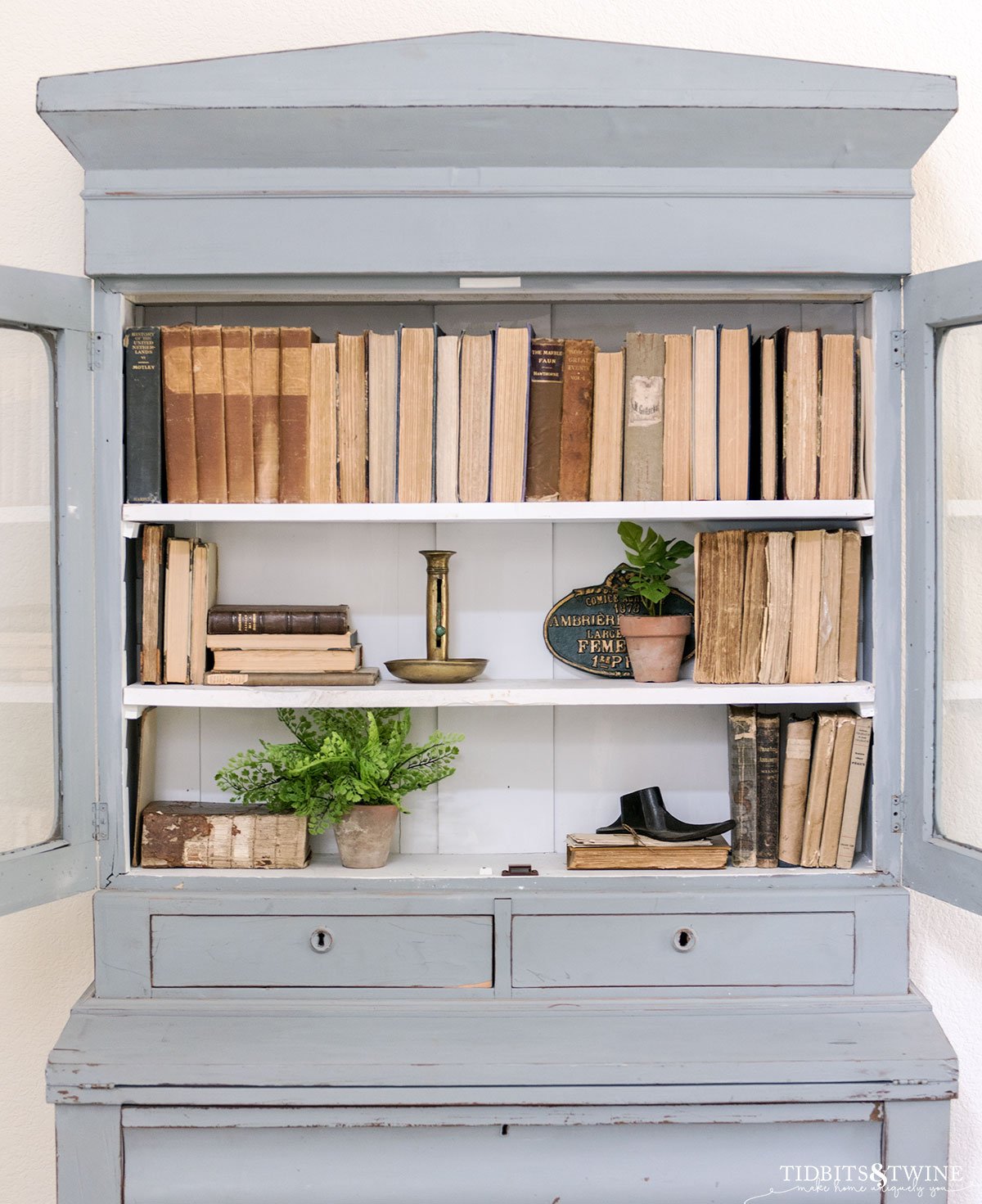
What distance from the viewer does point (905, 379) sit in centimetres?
161

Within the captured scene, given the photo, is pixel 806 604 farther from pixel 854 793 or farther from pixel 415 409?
pixel 415 409

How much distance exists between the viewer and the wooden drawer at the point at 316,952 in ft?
5.25

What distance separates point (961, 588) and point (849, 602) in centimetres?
18

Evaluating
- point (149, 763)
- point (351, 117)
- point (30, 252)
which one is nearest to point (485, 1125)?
point (149, 763)

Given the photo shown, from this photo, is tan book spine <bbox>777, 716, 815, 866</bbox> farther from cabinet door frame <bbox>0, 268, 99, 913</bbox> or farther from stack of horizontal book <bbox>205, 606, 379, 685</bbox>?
cabinet door frame <bbox>0, 268, 99, 913</bbox>

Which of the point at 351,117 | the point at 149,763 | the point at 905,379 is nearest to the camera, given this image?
the point at 351,117

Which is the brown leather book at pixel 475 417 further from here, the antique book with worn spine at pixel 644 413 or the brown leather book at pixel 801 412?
the brown leather book at pixel 801 412

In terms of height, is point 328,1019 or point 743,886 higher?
point 743,886

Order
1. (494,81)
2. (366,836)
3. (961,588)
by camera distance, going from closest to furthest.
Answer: (494,81), (961,588), (366,836)

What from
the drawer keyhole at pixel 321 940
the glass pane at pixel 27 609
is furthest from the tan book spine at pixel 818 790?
the glass pane at pixel 27 609

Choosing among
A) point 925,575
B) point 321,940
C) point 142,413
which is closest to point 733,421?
point 925,575

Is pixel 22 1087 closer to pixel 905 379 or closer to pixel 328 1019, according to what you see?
pixel 328 1019

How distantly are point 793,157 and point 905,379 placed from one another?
1.35ft

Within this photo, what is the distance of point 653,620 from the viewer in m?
1.72
